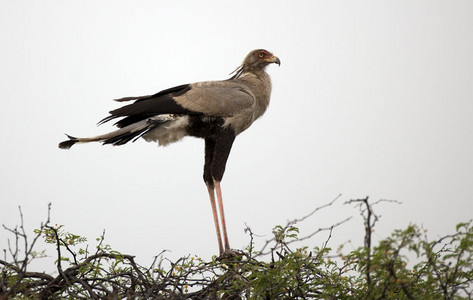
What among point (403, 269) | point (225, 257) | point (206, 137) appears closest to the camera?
point (403, 269)

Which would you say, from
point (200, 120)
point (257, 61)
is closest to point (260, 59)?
point (257, 61)

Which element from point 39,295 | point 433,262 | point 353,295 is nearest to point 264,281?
point 353,295

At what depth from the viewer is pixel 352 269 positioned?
3.51 meters

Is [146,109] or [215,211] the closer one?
[146,109]

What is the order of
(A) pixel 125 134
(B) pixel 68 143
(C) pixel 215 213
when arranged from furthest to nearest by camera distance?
1. (C) pixel 215 213
2. (A) pixel 125 134
3. (B) pixel 68 143

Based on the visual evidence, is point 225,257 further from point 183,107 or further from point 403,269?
point 403,269

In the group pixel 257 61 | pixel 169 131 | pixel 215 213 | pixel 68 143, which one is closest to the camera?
pixel 68 143

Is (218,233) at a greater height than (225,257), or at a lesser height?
greater

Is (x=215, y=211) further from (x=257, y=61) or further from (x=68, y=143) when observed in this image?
(x=257, y=61)

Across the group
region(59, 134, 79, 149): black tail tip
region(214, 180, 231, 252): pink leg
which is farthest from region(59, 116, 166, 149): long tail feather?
region(214, 180, 231, 252): pink leg

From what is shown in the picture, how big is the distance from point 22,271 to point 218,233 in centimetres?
274

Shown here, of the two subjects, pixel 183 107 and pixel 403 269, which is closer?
pixel 403 269

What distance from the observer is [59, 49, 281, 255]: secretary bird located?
534 cm

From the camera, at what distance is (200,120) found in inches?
220
